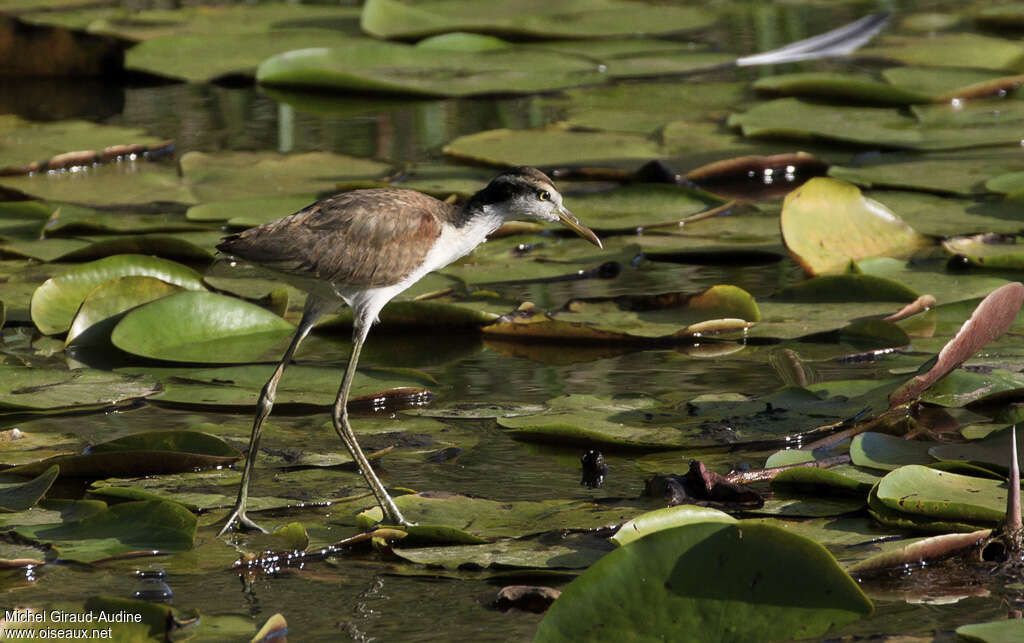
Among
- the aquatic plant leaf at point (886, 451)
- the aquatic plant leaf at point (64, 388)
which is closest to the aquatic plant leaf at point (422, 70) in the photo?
the aquatic plant leaf at point (64, 388)

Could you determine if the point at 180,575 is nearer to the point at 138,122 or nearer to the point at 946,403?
the point at 946,403

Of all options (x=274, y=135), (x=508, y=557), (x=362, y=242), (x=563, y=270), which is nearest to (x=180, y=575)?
(x=508, y=557)

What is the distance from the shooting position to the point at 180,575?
3.34 m

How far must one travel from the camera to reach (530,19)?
10.5 meters

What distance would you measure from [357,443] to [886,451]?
148cm

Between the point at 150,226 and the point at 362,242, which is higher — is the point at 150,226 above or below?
below

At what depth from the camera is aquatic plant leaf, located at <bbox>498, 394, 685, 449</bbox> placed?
13.4ft

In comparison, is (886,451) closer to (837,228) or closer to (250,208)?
(837,228)

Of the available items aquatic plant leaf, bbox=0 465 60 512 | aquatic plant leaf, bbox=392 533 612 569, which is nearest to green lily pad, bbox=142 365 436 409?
aquatic plant leaf, bbox=0 465 60 512

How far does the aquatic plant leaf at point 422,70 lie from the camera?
8.72 metres

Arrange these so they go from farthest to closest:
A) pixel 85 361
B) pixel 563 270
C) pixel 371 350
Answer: pixel 563 270
pixel 371 350
pixel 85 361

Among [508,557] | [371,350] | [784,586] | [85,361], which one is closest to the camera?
[784,586]

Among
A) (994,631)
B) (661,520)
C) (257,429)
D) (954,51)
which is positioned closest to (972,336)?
(661,520)

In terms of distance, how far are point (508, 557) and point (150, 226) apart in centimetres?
369
